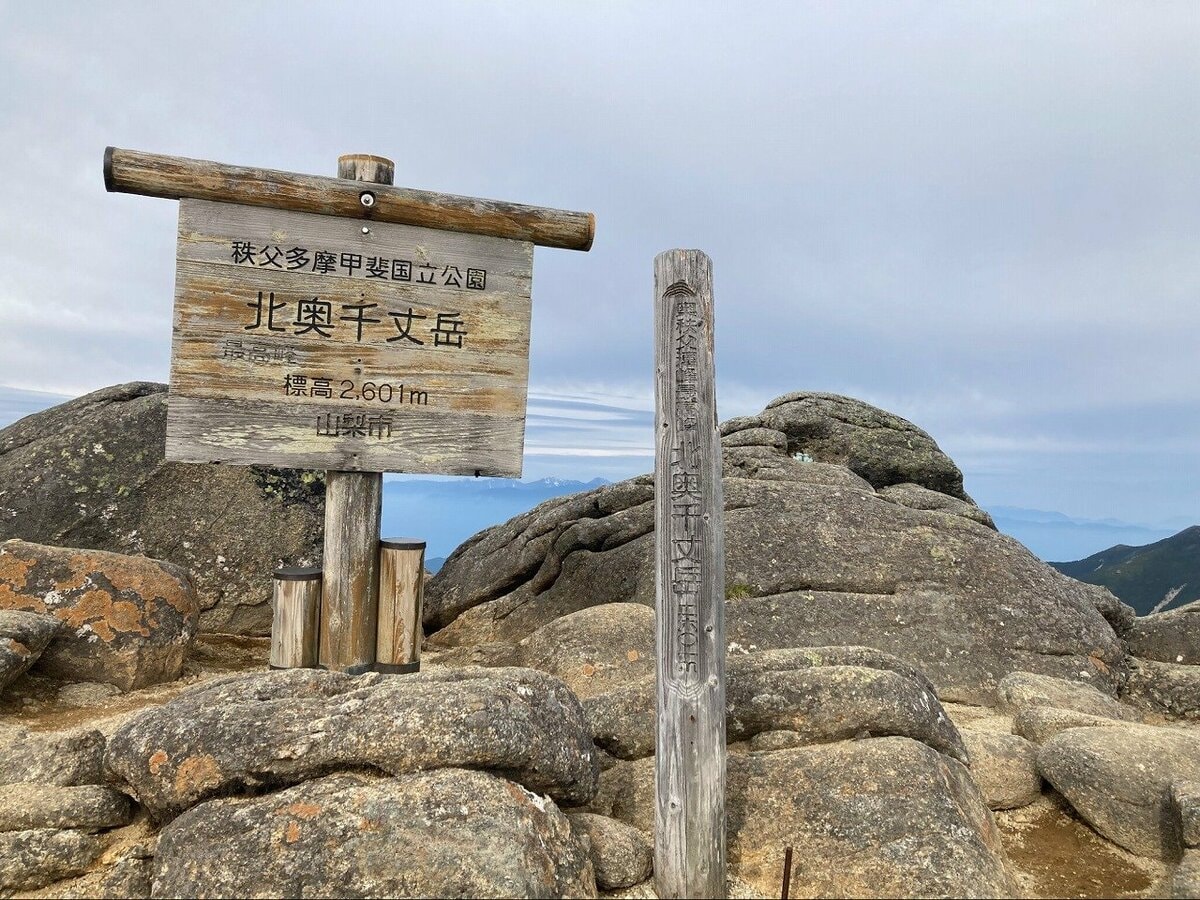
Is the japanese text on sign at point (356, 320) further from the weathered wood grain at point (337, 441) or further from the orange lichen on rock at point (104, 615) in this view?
the orange lichen on rock at point (104, 615)

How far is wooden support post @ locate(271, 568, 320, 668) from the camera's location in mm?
9984

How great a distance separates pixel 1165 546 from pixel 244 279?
436 feet

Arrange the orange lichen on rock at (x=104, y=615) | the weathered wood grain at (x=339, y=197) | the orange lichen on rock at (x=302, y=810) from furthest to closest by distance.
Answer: the orange lichen on rock at (x=104, y=615), the weathered wood grain at (x=339, y=197), the orange lichen on rock at (x=302, y=810)

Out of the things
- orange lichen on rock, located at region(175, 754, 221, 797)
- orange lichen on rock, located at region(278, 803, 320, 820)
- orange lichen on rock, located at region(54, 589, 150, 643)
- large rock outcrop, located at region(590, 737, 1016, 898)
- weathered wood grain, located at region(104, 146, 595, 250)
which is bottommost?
large rock outcrop, located at region(590, 737, 1016, 898)

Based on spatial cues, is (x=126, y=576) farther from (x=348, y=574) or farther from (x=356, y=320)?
(x=356, y=320)

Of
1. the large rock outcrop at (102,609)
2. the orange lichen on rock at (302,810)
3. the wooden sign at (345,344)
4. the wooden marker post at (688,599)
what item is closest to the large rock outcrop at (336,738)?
the orange lichen on rock at (302,810)

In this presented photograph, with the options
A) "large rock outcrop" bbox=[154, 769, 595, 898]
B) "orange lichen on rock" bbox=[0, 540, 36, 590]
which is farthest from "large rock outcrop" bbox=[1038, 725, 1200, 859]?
"orange lichen on rock" bbox=[0, 540, 36, 590]

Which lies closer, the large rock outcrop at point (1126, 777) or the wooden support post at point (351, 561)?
the large rock outcrop at point (1126, 777)

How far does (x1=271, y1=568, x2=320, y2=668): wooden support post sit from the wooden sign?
4.76ft

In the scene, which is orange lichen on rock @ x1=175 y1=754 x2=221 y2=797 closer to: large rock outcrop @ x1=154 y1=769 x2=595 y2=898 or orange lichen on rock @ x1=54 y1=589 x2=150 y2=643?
large rock outcrop @ x1=154 y1=769 x2=595 y2=898

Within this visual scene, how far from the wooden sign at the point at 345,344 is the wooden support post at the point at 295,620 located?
4.76ft

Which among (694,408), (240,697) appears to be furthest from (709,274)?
(240,697)

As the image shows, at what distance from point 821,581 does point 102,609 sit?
10961mm

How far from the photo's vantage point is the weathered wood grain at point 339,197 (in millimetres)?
9344
